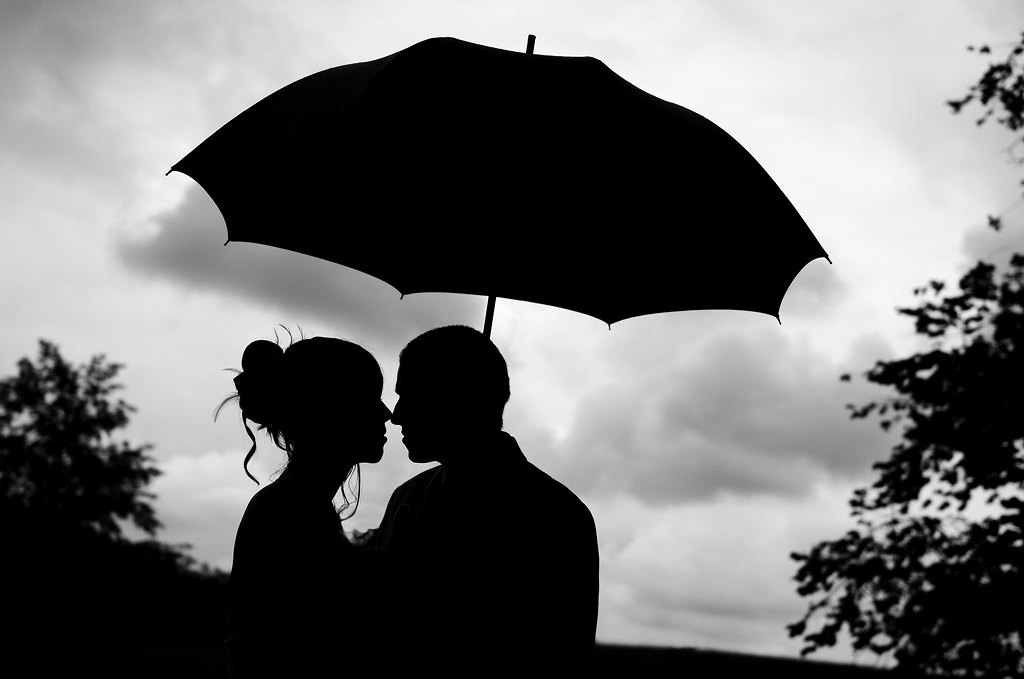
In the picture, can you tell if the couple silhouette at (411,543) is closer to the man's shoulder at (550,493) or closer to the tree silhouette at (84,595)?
the man's shoulder at (550,493)

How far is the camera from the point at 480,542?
2697 mm

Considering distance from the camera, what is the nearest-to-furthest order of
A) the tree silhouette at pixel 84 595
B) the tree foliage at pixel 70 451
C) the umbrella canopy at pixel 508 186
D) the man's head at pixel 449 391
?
the man's head at pixel 449 391
the umbrella canopy at pixel 508 186
the tree silhouette at pixel 84 595
the tree foliage at pixel 70 451

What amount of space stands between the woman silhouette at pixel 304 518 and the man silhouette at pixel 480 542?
0.15 meters

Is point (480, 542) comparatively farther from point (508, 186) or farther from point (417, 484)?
point (508, 186)

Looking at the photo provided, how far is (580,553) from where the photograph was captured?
286 centimetres

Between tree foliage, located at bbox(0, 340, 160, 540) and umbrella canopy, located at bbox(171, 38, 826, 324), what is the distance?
40.3m

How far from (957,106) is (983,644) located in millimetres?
6680

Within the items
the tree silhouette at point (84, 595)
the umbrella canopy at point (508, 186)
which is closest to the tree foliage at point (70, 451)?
the tree silhouette at point (84, 595)

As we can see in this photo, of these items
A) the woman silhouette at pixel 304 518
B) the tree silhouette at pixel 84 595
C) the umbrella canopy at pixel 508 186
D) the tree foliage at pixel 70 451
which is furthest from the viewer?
the tree foliage at pixel 70 451

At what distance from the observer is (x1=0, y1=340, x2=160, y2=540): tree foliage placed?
40.1m

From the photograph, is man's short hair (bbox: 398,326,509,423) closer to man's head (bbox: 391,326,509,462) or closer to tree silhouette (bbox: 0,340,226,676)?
man's head (bbox: 391,326,509,462)

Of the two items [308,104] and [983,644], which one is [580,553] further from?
[983,644]

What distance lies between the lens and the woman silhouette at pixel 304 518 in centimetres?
278

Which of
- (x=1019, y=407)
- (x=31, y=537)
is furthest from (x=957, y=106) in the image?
(x=31, y=537)
